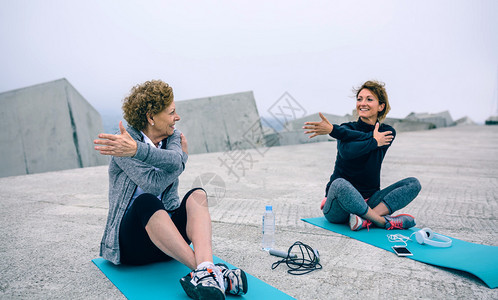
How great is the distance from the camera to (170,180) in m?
2.39

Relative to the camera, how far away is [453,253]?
8.73ft

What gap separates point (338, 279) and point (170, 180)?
1260 mm

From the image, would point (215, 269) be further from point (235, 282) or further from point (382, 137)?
point (382, 137)

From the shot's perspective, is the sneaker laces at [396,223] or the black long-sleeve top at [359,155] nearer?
the black long-sleeve top at [359,155]

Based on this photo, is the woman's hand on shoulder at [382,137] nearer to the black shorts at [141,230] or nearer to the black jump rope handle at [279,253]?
the black jump rope handle at [279,253]

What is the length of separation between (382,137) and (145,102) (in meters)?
2.01

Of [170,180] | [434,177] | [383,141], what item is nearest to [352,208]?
[383,141]

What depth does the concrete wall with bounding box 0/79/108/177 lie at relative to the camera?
25.8 feet

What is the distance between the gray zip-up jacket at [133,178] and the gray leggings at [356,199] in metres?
1.43

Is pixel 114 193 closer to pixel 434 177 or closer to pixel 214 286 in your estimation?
pixel 214 286

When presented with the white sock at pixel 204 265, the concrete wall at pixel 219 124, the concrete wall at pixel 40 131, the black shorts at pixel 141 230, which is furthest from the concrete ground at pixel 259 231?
the concrete wall at pixel 219 124

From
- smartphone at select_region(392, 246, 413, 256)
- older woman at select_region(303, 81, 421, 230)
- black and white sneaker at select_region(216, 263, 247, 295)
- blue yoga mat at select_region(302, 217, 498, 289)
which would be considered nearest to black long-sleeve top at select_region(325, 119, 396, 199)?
older woman at select_region(303, 81, 421, 230)

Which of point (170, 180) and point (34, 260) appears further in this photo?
point (34, 260)

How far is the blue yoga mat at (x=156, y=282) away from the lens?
2.08 metres
